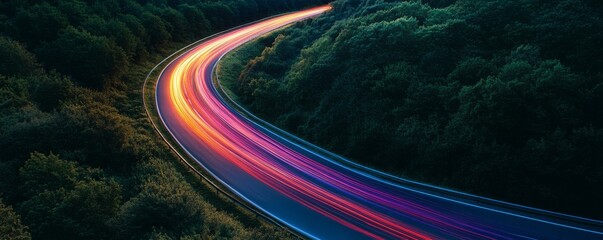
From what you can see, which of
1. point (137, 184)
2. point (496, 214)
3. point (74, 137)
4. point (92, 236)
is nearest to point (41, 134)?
point (74, 137)

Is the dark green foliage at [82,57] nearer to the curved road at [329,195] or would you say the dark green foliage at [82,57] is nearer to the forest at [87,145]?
the forest at [87,145]

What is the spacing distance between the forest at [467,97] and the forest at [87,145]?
12378 mm

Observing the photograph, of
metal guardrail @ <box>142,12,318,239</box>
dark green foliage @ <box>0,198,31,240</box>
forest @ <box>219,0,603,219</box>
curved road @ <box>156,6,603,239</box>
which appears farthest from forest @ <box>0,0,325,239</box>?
forest @ <box>219,0,603,219</box>

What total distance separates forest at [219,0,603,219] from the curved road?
1.27m

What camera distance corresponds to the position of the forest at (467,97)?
22.3m

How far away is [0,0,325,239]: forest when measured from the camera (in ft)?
62.2

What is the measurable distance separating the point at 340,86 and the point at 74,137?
23.2m

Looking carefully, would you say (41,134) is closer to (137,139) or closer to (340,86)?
(137,139)

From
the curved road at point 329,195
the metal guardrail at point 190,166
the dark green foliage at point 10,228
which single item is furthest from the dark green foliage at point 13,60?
the dark green foliage at point 10,228

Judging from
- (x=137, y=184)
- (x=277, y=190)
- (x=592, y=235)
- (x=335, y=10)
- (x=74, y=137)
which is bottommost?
(x=592, y=235)

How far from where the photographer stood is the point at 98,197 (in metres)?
20.1

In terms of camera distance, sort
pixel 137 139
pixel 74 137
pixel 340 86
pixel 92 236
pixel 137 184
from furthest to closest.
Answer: pixel 340 86
pixel 137 139
pixel 74 137
pixel 137 184
pixel 92 236

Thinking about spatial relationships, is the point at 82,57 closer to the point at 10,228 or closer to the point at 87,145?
the point at 87,145

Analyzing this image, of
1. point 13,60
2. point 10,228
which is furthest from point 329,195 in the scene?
point 13,60
